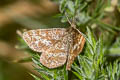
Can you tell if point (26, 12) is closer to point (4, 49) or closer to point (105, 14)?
point (4, 49)

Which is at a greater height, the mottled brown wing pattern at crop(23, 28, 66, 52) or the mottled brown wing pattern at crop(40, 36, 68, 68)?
the mottled brown wing pattern at crop(23, 28, 66, 52)

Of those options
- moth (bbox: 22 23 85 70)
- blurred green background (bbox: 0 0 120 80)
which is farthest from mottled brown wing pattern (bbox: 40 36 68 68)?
blurred green background (bbox: 0 0 120 80)

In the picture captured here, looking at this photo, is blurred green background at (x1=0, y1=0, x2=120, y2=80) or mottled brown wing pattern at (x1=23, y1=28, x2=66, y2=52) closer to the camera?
mottled brown wing pattern at (x1=23, y1=28, x2=66, y2=52)

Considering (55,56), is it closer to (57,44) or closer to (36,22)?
(57,44)

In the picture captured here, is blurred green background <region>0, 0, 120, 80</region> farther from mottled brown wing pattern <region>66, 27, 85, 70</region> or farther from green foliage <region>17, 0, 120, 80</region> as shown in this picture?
mottled brown wing pattern <region>66, 27, 85, 70</region>

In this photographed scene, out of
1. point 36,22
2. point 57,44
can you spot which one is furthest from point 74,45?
point 36,22

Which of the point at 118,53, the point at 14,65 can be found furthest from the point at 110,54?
the point at 14,65
